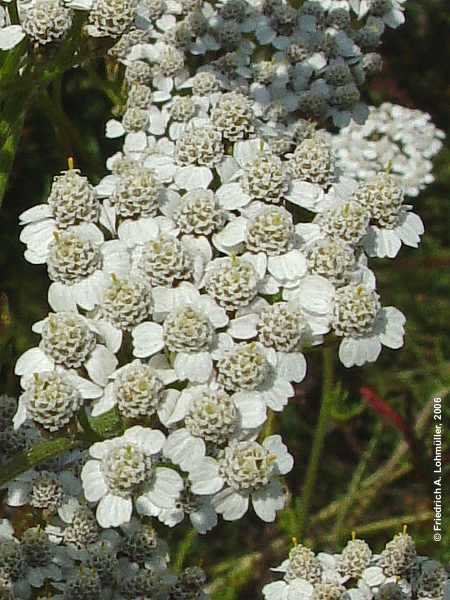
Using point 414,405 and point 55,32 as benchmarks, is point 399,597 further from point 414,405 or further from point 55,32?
point 414,405

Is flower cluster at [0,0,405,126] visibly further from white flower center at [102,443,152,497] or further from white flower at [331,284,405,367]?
white flower center at [102,443,152,497]

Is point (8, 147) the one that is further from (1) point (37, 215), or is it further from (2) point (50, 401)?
(2) point (50, 401)

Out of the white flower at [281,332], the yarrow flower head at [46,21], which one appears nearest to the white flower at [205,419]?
the white flower at [281,332]

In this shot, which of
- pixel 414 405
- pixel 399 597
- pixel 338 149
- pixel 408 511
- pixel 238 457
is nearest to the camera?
pixel 238 457

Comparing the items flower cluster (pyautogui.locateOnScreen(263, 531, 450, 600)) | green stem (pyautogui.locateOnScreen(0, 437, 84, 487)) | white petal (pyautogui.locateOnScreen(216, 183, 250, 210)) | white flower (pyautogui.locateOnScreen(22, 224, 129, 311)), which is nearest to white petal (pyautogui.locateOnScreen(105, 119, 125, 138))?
white petal (pyautogui.locateOnScreen(216, 183, 250, 210))

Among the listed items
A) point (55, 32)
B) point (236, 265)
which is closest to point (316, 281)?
point (236, 265)
